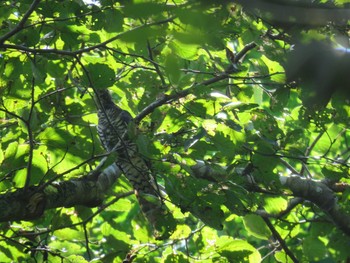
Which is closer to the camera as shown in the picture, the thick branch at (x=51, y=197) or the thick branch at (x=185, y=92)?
the thick branch at (x=51, y=197)

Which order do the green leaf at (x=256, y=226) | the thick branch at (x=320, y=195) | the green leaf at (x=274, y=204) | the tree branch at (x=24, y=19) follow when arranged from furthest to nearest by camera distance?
1. the green leaf at (x=256, y=226)
2. the thick branch at (x=320, y=195)
3. the green leaf at (x=274, y=204)
4. the tree branch at (x=24, y=19)

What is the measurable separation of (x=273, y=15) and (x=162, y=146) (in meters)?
2.34

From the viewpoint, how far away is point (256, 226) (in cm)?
405

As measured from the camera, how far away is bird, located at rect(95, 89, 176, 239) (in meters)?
3.02

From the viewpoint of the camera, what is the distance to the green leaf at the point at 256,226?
402 cm

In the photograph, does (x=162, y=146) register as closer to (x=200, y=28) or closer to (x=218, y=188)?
(x=218, y=188)

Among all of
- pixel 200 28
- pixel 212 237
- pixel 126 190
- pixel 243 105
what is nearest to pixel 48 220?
pixel 126 190

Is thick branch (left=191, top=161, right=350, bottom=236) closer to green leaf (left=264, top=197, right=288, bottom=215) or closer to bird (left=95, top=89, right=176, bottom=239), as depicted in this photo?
green leaf (left=264, top=197, right=288, bottom=215)

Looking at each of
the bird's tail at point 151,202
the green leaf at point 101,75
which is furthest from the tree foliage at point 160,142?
the bird's tail at point 151,202

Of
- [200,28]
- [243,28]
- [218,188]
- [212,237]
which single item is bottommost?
[212,237]

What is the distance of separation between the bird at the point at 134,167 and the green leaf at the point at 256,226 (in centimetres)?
69

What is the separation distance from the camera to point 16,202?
104 inches

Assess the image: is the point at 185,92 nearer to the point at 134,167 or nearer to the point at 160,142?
Result: the point at 160,142

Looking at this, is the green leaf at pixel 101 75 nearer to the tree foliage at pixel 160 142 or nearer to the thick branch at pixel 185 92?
the tree foliage at pixel 160 142
